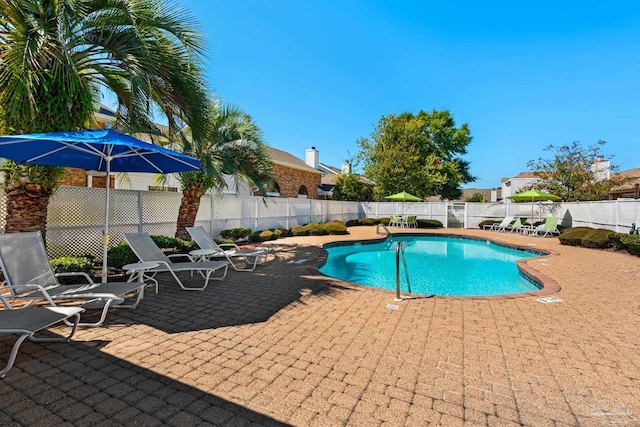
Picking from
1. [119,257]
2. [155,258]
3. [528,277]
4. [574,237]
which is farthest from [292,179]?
[528,277]

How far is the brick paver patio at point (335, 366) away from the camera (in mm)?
2258

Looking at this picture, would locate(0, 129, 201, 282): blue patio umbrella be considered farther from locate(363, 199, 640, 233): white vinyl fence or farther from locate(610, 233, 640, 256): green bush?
locate(363, 199, 640, 233): white vinyl fence

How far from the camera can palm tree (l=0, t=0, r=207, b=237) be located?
4672 millimetres

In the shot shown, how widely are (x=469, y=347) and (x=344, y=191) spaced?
24.3 meters

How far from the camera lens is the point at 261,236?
12938mm

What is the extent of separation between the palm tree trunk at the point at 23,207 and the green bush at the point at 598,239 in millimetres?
16630

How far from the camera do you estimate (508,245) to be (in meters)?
13.5

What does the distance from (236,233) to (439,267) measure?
7458 millimetres

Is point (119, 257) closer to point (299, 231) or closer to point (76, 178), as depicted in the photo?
point (76, 178)

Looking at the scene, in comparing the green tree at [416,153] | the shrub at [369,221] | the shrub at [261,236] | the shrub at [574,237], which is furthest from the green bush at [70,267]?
the green tree at [416,153]

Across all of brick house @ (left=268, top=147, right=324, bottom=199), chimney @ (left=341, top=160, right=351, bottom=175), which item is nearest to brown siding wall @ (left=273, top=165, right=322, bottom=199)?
brick house @ (left=268, top=147, right=324, bottom=199)

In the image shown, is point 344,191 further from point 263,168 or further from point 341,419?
point 341,419

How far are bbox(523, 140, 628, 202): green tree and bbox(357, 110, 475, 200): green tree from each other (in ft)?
27.0

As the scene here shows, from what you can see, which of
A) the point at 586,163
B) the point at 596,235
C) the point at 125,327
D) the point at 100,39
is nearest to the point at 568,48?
the point at 596,235
